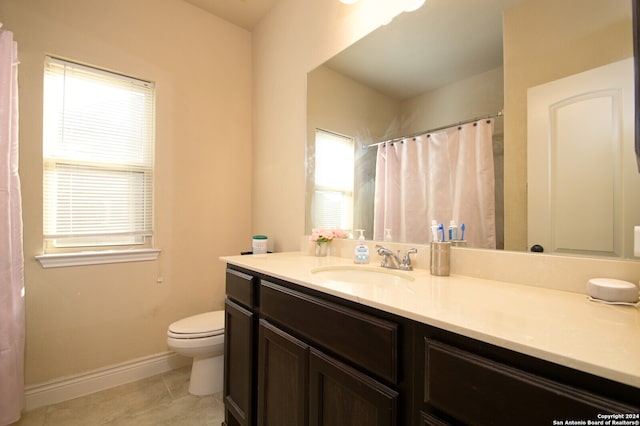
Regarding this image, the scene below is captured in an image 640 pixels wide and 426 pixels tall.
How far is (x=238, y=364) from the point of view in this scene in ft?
4.65

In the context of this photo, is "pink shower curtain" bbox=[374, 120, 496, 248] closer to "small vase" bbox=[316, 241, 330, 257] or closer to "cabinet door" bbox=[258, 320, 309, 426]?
"small vase" bbox=[316, 241, 330, 257]

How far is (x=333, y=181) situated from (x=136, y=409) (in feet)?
6.01

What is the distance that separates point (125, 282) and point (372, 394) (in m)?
1.95

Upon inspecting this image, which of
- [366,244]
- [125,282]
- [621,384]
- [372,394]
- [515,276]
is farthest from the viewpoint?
[125,282]

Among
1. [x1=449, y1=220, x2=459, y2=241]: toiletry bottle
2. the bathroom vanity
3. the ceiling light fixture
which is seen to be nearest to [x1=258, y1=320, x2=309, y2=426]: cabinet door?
the bathroom vanity

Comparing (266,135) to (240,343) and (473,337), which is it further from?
(473,337)

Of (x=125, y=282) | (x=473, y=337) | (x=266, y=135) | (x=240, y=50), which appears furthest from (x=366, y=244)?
(x=240, y=50)

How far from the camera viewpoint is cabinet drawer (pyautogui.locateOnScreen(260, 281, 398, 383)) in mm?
728

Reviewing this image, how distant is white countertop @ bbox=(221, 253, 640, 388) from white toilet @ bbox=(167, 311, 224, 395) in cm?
107

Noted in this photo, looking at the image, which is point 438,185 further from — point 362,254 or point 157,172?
point 157,172

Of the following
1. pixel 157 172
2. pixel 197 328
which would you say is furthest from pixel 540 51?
pixel 157 172

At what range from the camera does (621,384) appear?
42 cm

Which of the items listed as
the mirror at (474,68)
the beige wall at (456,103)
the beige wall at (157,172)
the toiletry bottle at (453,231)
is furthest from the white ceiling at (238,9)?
the toiletry bottle at (453,231)

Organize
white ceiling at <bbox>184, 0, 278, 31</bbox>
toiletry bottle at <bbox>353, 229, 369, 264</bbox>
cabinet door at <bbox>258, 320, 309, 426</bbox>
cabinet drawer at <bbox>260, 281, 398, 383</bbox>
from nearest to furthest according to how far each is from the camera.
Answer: cabinet drawer at <bbox>260, 281, 398, 383</bbox> → cabinet door at <bbox>258, 320, 309, 426</bbox> → toiletry bottle at <bbox>353, 229, 369, 264</bbox> → white ceiling at <bbox>184, 0, 278, 31</bbox>
